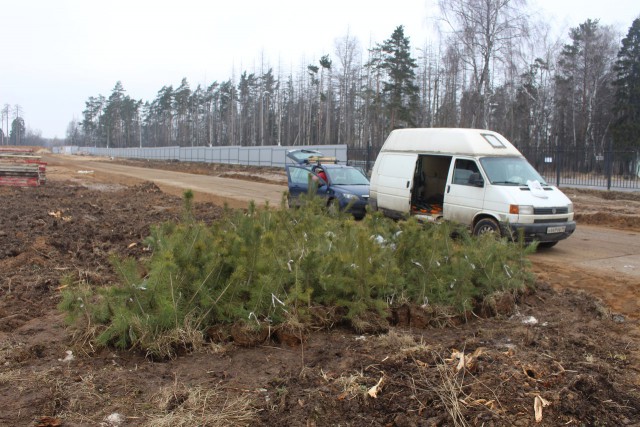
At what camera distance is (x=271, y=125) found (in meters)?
93.1

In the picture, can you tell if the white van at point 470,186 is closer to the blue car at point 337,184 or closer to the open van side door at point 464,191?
the open van side door at point 464,191

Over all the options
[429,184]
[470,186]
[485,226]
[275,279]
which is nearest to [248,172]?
[429,184]

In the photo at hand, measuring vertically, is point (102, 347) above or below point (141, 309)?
below

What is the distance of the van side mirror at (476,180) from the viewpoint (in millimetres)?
10672

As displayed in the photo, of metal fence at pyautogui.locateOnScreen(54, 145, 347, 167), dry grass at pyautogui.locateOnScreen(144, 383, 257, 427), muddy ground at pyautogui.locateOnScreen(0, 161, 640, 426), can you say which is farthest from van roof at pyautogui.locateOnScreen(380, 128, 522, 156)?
metal fence at pyautogui.locateOnScreen(54, 145, 347, 167)

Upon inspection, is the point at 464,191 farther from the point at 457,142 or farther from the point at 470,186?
the point at 457,142

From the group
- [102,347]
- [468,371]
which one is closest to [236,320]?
[102,347]

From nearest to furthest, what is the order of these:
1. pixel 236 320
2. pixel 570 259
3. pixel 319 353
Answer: pixel 319 353, pixel 236 320, pixel 570 259

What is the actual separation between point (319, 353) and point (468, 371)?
4.35 feet

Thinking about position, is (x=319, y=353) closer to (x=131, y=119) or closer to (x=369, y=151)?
(x=369, y=151)

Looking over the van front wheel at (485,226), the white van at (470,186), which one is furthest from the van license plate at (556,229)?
the van front wheel at (485,226)

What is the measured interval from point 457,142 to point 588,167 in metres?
18.7

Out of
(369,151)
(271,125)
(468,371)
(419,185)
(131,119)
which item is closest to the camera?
(468,371)

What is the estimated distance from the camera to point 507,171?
10.8 m
